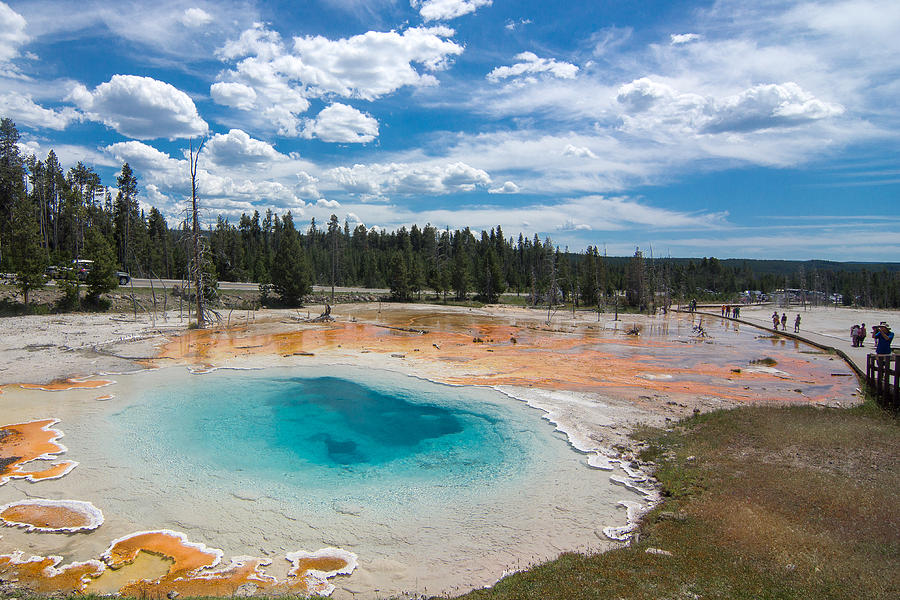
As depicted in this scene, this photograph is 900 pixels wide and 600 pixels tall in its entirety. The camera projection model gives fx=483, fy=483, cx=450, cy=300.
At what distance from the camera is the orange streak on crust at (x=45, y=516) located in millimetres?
7941

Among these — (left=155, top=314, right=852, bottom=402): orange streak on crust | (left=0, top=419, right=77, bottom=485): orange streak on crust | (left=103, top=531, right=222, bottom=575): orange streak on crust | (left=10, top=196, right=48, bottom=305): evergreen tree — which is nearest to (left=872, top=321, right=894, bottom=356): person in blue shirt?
(left=155, top=314, right=852, bottom=402): orange streak on crust

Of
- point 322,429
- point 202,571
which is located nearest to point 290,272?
point 322,429

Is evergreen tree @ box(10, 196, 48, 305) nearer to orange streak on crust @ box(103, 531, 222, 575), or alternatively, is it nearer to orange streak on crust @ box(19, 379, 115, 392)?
orange streak on crust @ box(19, 379, 115, 392)

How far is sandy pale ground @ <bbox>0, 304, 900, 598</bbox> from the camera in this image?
760cm

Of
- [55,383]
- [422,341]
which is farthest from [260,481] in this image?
[422,341]

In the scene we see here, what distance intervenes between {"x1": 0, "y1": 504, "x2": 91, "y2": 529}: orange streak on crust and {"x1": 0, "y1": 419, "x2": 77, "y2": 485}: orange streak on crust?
4.75 ft

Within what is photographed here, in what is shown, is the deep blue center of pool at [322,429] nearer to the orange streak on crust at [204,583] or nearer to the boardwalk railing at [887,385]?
the orange streak on crust at [204,583]

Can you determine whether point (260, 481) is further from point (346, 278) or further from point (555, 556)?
point (346, 278)

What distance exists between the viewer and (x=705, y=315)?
2771 inches

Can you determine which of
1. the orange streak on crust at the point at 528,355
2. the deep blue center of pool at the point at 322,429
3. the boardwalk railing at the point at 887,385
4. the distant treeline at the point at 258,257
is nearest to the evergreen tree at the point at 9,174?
the distant treeline at the point at 258,257

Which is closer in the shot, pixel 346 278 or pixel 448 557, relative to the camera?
pixel 448 557

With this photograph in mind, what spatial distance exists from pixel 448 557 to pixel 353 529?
1874 mm

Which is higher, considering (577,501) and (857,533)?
(857,533)

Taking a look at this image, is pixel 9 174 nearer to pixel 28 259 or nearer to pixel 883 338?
pixel 28 259
